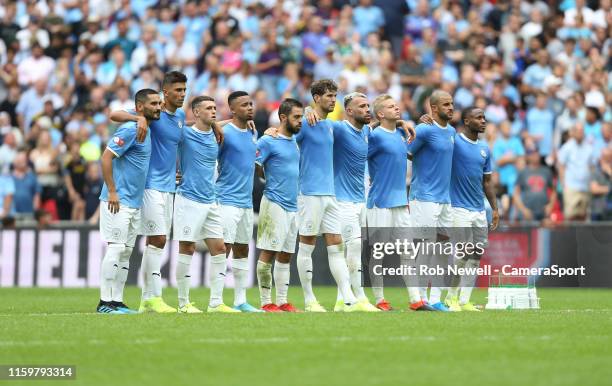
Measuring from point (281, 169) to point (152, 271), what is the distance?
2018 mm

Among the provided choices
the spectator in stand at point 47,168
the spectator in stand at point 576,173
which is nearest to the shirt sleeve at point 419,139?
the spectator in stand at point 576,173

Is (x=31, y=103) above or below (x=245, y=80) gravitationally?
below

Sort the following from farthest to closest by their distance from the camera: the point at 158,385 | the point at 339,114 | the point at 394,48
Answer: the point at 394,48, the point at 339,114, the point at 158,385

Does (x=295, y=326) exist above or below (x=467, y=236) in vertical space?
below

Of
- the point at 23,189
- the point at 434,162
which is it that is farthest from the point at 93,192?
the point at 434,162

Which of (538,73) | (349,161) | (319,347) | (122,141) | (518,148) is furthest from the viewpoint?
(538,73)

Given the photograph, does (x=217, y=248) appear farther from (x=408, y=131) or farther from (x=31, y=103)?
(x=31, y=103)

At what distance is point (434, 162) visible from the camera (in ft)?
54.4

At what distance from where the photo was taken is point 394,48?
29938mm

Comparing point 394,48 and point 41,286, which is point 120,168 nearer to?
point 41,286

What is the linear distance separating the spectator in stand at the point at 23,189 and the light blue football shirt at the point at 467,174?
457 inches

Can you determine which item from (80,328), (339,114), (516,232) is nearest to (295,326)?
(80,328)

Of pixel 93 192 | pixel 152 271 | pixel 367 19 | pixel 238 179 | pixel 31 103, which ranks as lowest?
pixel 152 271

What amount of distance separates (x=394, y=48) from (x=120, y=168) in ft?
51.4
